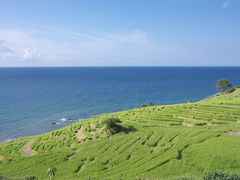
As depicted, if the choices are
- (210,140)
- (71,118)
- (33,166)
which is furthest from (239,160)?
(71,118)

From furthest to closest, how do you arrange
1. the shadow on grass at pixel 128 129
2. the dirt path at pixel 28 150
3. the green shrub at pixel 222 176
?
1. the shadow on grass at pixel 128 129
2. the dirt path at pixel 28 150
3. the green shrub at pixel 222 176

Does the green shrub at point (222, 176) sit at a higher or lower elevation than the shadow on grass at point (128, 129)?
higher

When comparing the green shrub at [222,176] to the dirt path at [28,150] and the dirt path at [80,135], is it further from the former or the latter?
the dirt path at [28,150]

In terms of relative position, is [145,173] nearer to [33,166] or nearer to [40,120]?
[33,166]

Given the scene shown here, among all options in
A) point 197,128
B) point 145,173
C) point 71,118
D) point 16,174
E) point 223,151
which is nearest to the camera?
point 145,173

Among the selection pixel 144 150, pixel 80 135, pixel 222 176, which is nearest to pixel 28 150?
pixel 80 135

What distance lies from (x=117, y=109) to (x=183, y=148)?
65.3m

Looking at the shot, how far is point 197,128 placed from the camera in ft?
117

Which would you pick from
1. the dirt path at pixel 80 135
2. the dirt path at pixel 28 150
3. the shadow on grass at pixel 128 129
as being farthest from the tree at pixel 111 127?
the dirt path at pixel 28 150

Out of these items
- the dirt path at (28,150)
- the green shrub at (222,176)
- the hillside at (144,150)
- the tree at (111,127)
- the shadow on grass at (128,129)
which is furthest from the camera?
the shadow on grass at (128,129)

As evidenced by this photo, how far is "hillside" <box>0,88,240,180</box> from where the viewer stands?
23266mm

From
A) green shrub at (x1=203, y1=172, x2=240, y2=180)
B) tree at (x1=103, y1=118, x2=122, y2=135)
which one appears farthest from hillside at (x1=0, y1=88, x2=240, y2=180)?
green shrub at (x1=203, y1=172, x2=240, y2=180)

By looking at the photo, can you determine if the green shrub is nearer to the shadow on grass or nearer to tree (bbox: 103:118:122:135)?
the shadow on grass

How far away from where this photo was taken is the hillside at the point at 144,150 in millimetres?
23266
